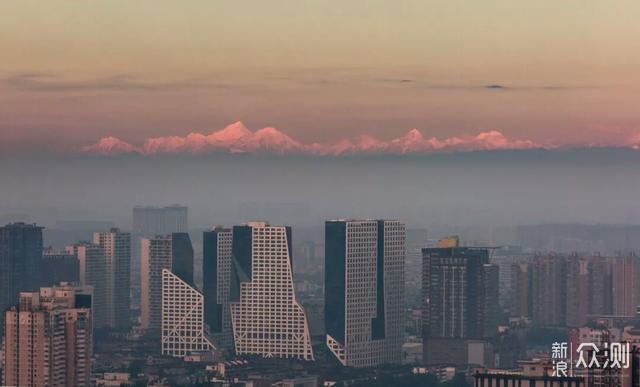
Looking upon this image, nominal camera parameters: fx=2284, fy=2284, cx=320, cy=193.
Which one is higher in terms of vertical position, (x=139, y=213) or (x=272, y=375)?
(x=139, y=213)

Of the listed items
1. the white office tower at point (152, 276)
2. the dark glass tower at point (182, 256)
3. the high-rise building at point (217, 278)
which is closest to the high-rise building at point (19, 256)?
the white office tower at point (152, 276)

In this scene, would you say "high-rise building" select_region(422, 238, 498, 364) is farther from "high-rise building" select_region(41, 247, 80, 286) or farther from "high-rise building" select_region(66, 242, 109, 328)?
"high-rise building" select_region(41, 247, 80, 286)

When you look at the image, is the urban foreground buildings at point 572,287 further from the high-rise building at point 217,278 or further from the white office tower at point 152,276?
the white office tower at point 152,276

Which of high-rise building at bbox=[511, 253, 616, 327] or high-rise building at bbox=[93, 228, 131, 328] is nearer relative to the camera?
high-rise building at bbox=[511, 253, 616, 327]

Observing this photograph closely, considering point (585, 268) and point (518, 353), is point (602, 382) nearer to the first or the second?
point (518, 353)

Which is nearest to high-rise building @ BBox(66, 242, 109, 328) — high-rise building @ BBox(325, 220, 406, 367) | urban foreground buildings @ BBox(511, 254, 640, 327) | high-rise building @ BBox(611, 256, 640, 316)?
high-rise building @ BBox(325, 220, 406, 367)

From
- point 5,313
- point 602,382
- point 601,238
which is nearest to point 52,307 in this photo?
point 5,313
